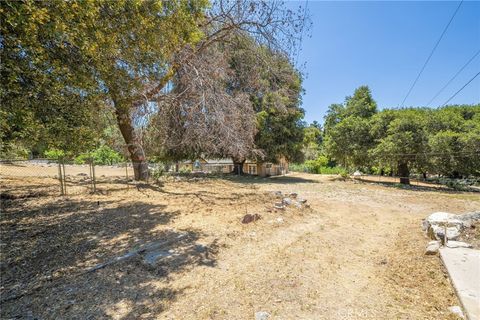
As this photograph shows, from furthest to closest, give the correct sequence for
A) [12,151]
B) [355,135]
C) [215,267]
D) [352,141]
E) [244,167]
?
[244,167] < [352,141] < [355,135] < [12,151] < [215,267]

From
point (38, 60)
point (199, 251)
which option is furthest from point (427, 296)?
point (38, 60)

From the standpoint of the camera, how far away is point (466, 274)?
2.82m

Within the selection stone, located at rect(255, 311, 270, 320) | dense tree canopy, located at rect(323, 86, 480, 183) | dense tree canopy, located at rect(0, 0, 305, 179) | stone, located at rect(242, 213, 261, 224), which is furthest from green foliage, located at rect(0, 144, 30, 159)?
dense tree canopy, located at rect(323, 86, 480, 183)

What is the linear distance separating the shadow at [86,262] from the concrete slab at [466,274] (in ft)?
9.74

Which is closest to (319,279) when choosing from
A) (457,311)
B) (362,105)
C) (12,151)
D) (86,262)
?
(457,311)

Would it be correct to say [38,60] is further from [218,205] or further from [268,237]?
[218,205]

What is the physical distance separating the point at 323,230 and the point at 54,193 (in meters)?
8.65

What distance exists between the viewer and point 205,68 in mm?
7570

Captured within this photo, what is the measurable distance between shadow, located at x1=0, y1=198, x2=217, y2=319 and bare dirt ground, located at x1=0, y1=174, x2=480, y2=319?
1cm

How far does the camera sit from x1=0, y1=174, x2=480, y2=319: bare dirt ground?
7.96 feet

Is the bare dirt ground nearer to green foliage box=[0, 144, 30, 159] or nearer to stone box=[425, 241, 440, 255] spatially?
stone box=[425, 241, 440, 255]

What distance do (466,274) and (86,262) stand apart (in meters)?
5.14

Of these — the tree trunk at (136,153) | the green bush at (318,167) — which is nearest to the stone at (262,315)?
the tree trunk at (136,153)

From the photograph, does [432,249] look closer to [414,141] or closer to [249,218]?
[249,218]
